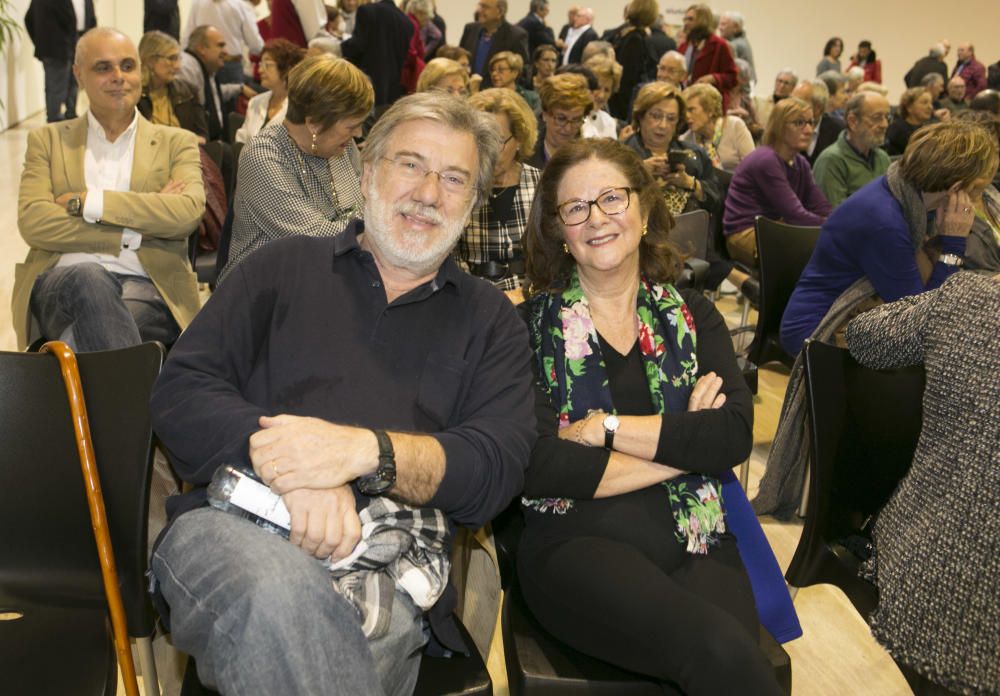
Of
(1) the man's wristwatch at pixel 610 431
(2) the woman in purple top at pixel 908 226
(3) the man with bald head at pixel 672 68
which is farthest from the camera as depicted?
(3) the man with bald head at pixel 672 68

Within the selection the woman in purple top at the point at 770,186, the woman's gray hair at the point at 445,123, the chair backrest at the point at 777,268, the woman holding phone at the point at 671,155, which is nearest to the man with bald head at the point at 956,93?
the woman in purple top at the point at 770,186

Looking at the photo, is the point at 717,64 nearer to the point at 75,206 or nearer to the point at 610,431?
the point at 75,206

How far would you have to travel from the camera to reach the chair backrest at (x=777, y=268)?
3352 millimetres

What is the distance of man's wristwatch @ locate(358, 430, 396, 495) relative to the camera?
149cm

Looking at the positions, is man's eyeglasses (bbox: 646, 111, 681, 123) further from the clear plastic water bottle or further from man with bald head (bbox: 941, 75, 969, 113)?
man with bald head (bbox: 941, 75, 969, 113)

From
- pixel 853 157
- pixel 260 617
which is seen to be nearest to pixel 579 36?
pixel 853 157

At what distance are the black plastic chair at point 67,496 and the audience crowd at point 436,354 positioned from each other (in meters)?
0.11

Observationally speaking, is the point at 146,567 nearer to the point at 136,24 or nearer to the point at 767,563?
the point at 767,563

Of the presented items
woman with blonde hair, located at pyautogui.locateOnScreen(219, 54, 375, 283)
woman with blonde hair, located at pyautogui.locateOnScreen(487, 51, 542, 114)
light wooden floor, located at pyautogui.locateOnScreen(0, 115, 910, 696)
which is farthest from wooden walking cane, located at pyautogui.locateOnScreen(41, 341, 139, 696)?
woman with blonde hair, located at pyautogui.locateOnScreen(487, 51, 542, 114)

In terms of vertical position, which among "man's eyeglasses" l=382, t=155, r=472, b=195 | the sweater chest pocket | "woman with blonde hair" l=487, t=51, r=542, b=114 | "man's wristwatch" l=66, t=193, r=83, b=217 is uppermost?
"woman with blonde hair" l=487, t=51, r=542, b=114

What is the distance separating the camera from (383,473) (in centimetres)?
149

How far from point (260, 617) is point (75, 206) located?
2.04 meters

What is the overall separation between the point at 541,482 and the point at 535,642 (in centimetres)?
30

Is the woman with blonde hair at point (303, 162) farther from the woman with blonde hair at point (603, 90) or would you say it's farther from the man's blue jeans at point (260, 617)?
the woman with blonde hair at point (603, 90)
